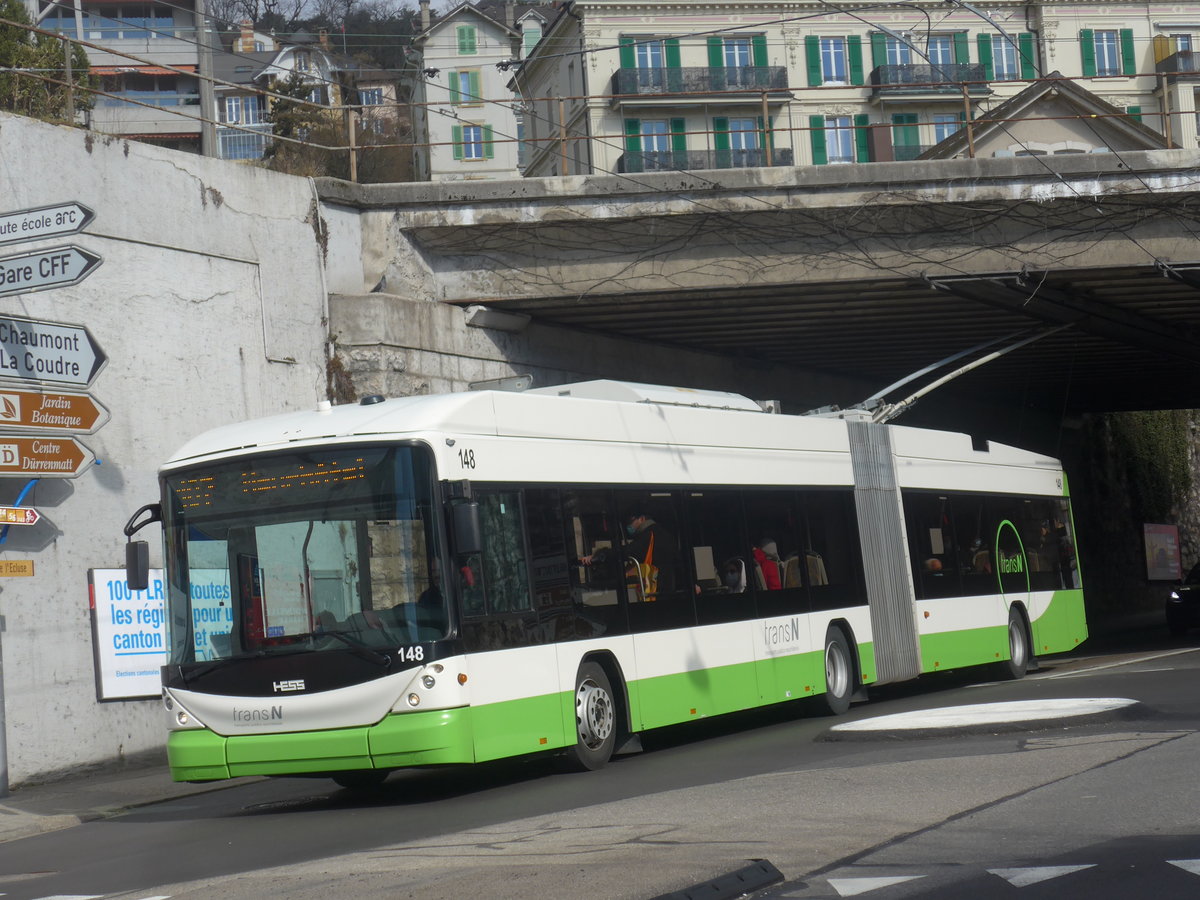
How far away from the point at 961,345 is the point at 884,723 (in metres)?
15.7

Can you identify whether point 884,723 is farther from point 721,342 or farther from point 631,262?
point 721,342

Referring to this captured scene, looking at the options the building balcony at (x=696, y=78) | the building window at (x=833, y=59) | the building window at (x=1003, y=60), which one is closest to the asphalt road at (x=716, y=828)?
the building balcony at (x=696, y=78)

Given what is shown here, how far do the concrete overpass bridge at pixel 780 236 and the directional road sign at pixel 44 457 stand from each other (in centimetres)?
513

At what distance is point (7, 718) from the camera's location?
13742 mm

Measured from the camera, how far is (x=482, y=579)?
1070 centimetres

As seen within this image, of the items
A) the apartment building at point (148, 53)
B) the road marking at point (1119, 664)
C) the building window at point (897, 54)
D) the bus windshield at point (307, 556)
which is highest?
the apartment building at point (148, 53)

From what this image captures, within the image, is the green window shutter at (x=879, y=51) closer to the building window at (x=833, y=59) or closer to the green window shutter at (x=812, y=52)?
the building window at (x=833, y=59)

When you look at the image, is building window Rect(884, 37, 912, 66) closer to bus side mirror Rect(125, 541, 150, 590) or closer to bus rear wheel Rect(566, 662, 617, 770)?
bus rear wheel Rect(566, 662, 617, 770)

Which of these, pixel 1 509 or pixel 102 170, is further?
pixel 102 170

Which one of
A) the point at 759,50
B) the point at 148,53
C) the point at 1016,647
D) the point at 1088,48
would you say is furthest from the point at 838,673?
the point at 148,53

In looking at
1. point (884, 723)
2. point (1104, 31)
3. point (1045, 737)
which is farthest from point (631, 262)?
point (1104, 31)

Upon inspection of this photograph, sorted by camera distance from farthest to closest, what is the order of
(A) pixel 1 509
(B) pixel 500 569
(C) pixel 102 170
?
(C) pixel 102 170, (A) pixel 1 509, (B) pixel 500 569

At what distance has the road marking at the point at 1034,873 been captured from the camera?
6215 millimetres

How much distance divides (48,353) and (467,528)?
5248mm
